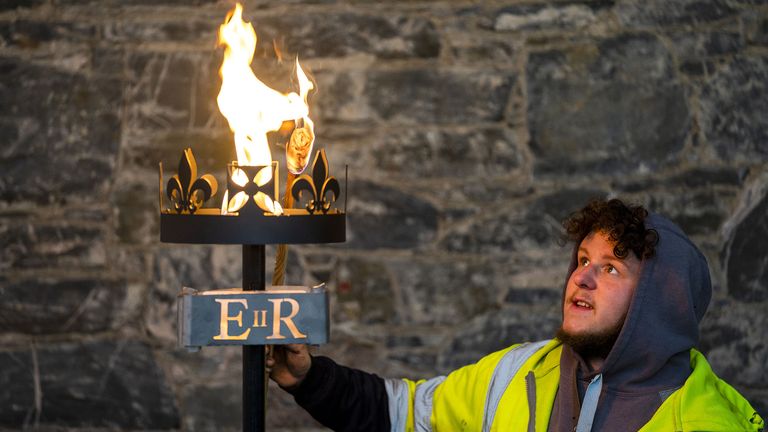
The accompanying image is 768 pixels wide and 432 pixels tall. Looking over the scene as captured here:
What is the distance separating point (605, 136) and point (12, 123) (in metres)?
1.98

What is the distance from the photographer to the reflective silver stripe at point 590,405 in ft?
7.18

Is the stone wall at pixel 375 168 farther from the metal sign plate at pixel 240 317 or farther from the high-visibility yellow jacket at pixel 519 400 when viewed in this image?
the metal sign plate at pixel 240 317

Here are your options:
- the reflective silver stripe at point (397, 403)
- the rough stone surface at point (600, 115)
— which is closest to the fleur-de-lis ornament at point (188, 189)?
the reflective silver stripe at point (397, 403)

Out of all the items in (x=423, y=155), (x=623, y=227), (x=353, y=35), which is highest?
(x=353, y=35)

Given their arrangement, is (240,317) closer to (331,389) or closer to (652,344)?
(331,389)

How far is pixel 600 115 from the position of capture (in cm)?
332

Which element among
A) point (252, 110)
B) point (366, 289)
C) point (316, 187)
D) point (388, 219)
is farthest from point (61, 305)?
point (316, 187)

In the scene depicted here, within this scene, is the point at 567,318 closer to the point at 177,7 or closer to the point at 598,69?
the point at 598,69

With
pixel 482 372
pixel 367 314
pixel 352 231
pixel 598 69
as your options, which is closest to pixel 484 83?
pixel 598 69

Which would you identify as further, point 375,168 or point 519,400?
point 375,168

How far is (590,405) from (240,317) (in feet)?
2.68

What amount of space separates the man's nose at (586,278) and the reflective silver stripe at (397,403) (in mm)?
554

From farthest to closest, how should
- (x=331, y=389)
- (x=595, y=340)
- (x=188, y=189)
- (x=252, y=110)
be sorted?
(x=331, y=389) < (x=595, y=340) < (x=252, y=110) < (x=188, y=189)

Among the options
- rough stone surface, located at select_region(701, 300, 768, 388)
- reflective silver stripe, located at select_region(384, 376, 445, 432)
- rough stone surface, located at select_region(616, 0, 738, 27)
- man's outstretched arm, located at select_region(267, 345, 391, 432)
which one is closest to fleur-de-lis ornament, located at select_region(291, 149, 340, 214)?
man's outstretched arm, located at select_region(267, 345, 391, 432)
